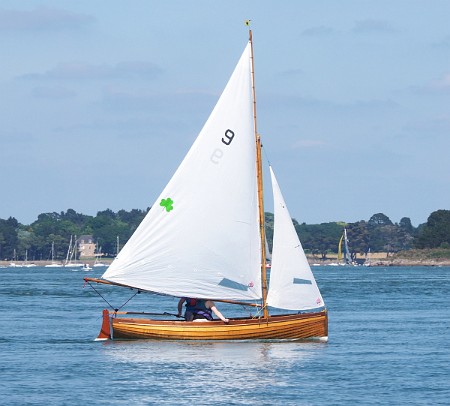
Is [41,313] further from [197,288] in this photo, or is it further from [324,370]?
[324,370]

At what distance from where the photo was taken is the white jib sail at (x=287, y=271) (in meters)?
53.1

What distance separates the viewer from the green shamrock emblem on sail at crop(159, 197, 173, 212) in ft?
174

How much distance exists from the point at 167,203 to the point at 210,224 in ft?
6.40

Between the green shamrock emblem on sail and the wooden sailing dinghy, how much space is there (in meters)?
0.04

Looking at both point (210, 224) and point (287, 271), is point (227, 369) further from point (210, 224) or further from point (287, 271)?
point (210, 224)

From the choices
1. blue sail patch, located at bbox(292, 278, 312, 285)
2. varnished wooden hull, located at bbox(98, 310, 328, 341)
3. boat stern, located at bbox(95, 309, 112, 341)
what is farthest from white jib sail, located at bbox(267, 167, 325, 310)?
boat stern, located at bbox(95, 309, 112, 341)

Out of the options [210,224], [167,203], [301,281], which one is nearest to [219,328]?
[301,281]

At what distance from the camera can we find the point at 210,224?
53219mm

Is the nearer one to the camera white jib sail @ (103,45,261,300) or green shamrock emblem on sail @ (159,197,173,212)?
white jib sail @ (103,45,261,300)

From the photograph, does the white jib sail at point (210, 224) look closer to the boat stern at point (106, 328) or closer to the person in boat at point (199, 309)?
the person in boat at point (199, 309)

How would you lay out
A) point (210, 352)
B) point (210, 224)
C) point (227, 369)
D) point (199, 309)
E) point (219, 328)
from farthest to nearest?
1. point (199, 309)
2. point (210, 224)
3. point (219, 328)
4. point (210, 352)
5. point (227, 369)

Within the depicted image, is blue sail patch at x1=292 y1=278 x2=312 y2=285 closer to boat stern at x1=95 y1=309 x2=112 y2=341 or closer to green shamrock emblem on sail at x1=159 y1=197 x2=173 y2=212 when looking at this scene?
green shamrock emblem on sail at x1=159 y1=197 x2=173 y2=212

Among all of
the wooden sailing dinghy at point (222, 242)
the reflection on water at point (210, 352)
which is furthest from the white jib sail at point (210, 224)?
the reflection on water at point (210, 352)

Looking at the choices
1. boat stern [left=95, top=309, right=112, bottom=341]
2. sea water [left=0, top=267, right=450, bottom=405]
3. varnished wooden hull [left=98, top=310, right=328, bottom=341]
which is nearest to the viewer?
sea water [left=0, top=267, right=450, bottom=405]
